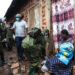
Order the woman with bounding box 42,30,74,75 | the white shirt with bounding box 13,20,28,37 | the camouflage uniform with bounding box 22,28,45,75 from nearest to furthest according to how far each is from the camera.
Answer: the woman with bounding box 42,30,74,75, the camouflage uniform with bounding box 22,28,45,75, the white shirt with bounding box 13,20,28,37

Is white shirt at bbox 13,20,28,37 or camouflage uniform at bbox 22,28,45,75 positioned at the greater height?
white shirt at bbox 13,20,28,37

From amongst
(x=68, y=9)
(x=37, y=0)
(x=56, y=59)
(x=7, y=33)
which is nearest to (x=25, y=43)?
(x=56, y=59)

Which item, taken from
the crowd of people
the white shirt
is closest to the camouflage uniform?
the crowd of people

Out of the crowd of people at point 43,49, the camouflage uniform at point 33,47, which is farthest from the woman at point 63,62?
the camouflage uniform at point 33,47

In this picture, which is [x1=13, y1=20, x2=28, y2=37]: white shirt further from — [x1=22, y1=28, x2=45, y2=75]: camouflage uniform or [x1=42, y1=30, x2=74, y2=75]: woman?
[x1=42, y1=30, x2=74, y2=75]: woman

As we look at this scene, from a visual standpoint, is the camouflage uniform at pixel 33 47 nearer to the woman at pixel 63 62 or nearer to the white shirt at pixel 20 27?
the woman at pixel 63 62

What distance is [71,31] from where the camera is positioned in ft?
15.0

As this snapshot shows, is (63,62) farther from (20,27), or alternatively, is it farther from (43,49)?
(20,27)

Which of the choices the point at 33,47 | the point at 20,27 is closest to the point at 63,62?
the point at 33,47

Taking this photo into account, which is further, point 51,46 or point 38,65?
point 51,46

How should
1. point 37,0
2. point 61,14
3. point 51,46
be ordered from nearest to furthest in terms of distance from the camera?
point 61,14 < point 51,46 < point 37,0

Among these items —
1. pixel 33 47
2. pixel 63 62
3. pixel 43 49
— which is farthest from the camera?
pixel 43 49

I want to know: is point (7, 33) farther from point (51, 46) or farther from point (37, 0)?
point (51, 46)

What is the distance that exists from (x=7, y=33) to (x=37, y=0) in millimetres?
2596
